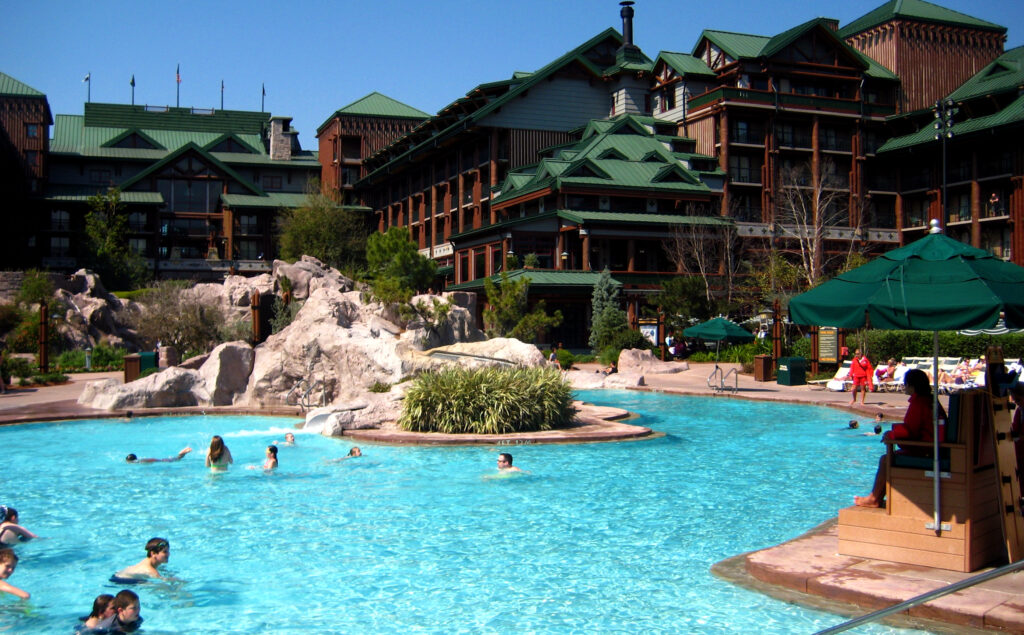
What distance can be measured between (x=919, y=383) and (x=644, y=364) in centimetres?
2948

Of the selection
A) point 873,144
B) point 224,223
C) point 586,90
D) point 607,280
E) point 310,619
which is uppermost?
point 586,90

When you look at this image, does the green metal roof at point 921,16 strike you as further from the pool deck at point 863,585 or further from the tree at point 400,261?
the pool deck at point 863,585

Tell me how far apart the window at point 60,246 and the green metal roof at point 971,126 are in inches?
2381

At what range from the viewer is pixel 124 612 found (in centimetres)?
754

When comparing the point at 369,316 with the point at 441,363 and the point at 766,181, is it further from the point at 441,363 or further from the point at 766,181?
the point at 766,181

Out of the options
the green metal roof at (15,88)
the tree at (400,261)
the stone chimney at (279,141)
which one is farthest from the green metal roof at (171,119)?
the tree at (400,261)

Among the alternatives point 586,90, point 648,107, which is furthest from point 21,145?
point 648,107

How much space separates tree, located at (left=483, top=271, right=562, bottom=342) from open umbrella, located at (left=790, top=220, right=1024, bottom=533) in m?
29.9

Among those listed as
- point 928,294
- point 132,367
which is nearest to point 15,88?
point 132,367

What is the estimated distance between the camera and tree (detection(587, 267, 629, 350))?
1770 inches

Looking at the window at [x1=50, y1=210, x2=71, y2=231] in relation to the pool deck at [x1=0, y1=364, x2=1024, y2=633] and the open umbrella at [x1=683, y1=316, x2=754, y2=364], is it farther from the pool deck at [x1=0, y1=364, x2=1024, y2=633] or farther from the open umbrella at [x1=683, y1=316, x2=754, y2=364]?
the pool deck at [x1=0, y1=364, x2=1024, y2=633]

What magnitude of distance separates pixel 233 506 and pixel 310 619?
524 centimetres

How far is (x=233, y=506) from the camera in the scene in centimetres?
1291

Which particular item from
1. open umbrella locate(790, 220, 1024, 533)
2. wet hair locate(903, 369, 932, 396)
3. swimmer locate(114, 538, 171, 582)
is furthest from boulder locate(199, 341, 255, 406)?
wet hair locate(903, 369, 932, 396)
